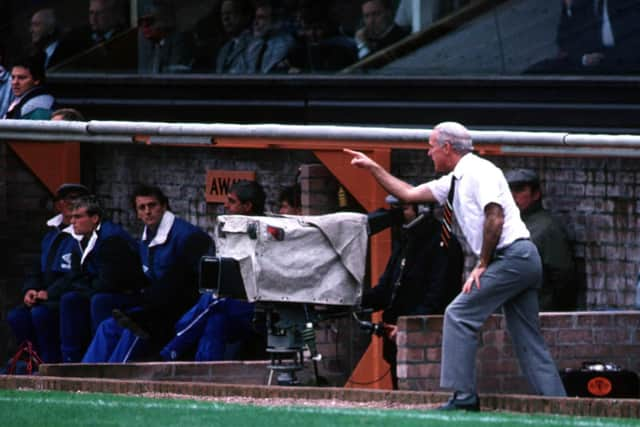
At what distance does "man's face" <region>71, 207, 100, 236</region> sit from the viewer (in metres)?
12.5

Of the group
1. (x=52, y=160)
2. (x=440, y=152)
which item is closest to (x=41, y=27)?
(x=52, y=160)

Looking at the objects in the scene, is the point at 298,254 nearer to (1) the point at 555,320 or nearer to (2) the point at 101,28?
(1) the point at 555,320

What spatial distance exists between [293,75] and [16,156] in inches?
89.8

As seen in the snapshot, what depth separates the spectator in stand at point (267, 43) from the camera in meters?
14.5

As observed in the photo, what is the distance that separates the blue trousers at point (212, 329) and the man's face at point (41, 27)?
5261 mm

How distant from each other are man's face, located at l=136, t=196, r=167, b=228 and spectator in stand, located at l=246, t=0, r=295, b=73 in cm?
283

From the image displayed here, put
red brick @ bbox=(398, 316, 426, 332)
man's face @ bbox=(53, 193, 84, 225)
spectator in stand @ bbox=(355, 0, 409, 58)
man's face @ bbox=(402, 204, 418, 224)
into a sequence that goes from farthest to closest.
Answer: spectator in stand @ bbox=(355, 0, 409, 58) → man's face @ bbox=(53, 193, 84, 225) → man's face @ bbox=(402, 204, 418, 224) → red brick @ bbox=(398, 316, 426, 332)

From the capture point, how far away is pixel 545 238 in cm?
1122

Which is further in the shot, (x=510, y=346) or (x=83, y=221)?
(x=83, y=221)

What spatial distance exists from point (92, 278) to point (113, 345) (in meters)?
0.57

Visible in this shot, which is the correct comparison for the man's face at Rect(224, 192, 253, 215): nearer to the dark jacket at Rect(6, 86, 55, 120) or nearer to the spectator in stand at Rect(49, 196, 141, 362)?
the spectator in stand at Rect(49, 196, 141, 362)

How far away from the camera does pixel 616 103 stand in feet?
42.8

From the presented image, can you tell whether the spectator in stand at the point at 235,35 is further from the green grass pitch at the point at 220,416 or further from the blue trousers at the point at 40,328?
A: the green grass pitch at the point at 220,416

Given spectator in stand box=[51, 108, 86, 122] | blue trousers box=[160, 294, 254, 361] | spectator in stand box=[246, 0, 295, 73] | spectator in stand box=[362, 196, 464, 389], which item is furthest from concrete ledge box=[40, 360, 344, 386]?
spectator in stand box=[246, 0, 295, 73]
